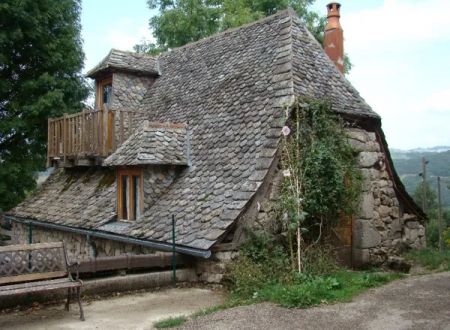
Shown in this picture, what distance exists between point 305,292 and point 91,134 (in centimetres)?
779

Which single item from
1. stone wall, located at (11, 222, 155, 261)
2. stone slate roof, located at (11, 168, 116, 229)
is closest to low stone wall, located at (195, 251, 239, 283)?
stone wall, located at (11, 222, 155, 261)

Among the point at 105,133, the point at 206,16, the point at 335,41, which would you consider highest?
the point at 206,16

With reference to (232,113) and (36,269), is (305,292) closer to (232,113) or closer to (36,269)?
(36,269)

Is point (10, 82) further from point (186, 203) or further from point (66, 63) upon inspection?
point (186, 203)

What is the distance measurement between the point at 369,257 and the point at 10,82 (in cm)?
1335

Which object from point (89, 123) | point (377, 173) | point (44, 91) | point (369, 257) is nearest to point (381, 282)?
point (369, 257)

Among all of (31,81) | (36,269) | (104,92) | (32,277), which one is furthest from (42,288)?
(31,81)

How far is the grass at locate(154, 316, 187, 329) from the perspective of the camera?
237 inches

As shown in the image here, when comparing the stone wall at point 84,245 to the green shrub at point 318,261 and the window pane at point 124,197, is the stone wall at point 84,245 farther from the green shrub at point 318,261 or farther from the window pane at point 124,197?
the green shrub at point 318,261

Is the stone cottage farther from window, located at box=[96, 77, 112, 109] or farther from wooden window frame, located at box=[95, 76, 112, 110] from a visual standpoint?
wooden window frame, located at box=[95, 76, 112, 110]

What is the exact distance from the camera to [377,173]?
1100 cm

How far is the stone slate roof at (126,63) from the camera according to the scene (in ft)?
48.4

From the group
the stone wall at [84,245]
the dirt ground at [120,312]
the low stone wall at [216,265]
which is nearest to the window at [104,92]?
the stone wall at [84,245]

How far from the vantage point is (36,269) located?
6.70m
